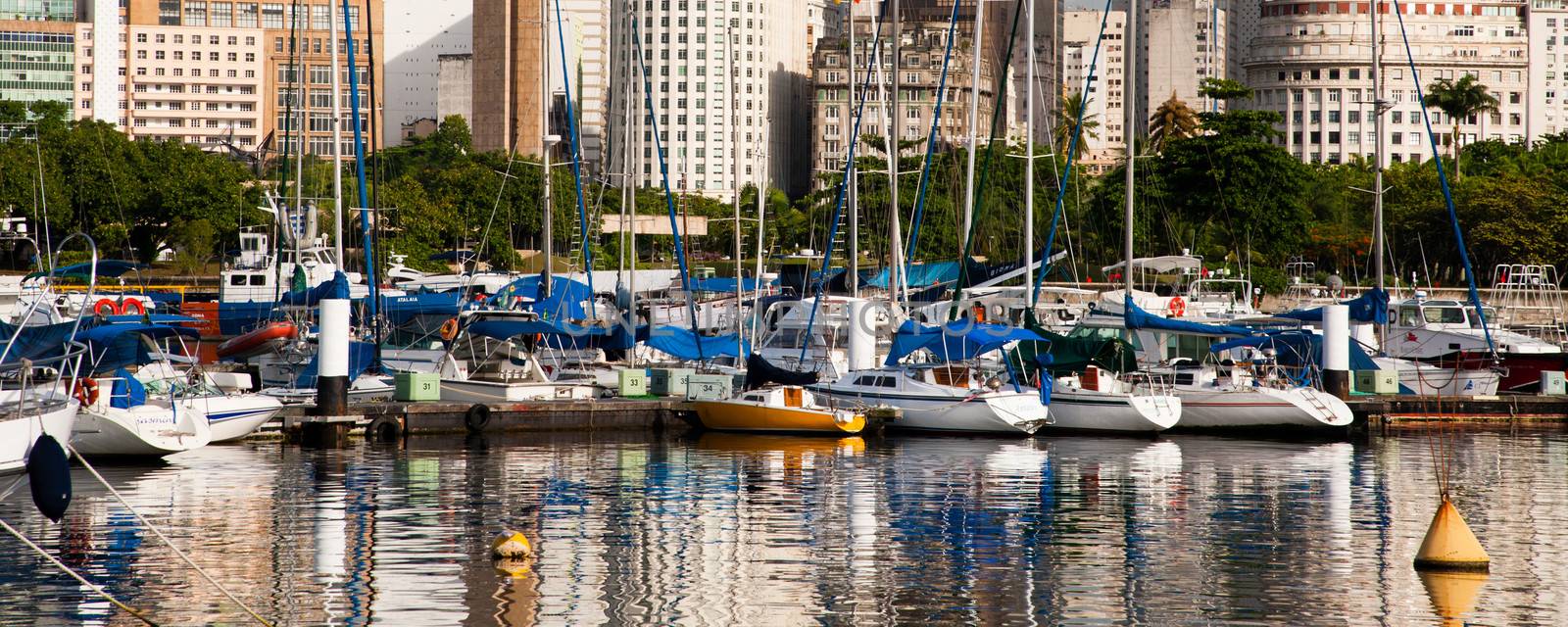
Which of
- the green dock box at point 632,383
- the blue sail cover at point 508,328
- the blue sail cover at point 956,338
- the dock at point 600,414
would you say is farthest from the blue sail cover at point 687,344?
the blue sail cover at point 956,338

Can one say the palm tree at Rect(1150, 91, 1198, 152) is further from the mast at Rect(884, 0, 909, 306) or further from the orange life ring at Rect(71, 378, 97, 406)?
the orange life ring at Rect(71, 378, 97, 406)

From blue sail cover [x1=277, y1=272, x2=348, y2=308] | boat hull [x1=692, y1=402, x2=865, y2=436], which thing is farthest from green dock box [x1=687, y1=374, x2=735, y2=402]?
blue sail cover [x1=277, y1=272, x2=348, y2=308]

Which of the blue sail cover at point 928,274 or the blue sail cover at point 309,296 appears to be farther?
the blue sail cover at point 928,274

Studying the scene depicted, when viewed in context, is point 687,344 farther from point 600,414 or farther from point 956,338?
point 956,338

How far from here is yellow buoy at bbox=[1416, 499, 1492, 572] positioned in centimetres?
2400

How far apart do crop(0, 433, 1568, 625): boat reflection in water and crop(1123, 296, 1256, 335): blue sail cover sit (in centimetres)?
758

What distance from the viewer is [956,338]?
45125 mm

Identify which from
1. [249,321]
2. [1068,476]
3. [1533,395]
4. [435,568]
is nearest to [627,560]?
[435,568]

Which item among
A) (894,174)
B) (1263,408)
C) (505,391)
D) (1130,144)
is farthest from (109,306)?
(1263,408)

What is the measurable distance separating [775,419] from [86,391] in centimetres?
1646

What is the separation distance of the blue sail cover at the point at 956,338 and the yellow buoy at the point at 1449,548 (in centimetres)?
2075

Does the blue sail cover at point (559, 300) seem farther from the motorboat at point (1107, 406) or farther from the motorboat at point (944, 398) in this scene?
the motorboat at point (1107, 406)

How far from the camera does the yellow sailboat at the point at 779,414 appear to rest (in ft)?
147

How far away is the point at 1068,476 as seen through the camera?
3656 centimetres
